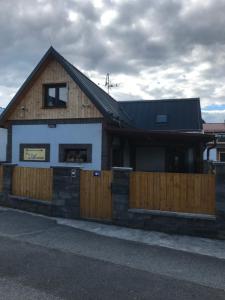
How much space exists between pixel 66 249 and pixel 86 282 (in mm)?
1934

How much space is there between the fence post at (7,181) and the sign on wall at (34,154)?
13.1ft

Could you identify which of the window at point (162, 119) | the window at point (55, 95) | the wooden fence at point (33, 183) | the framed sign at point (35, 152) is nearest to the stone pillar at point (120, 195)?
the wooden fence at point (33, 183)

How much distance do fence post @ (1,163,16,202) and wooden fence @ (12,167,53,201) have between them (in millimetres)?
123

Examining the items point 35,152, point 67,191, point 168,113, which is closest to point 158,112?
point 168,113

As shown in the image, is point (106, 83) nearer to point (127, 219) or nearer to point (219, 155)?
point (219, 155)

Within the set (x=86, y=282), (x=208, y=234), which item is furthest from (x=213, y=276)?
(x=208, y=234)

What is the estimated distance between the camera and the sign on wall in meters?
16.1

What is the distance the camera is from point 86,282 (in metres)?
5.33

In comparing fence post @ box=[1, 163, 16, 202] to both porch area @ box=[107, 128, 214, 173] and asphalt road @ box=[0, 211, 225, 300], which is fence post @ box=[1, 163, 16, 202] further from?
porch area @ box=[107, 128, 214, 173]

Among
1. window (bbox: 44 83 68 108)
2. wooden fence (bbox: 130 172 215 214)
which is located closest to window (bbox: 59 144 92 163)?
window (bbox: 44 83 68 108)

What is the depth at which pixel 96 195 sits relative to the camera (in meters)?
10.2

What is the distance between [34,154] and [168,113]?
9.39 meters

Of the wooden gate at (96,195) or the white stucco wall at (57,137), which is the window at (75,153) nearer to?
the white stucco wall at (57,137)

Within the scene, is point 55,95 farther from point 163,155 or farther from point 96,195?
point 96,195
